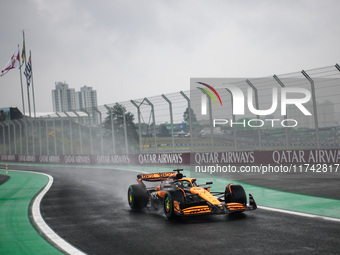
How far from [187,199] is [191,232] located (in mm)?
1872

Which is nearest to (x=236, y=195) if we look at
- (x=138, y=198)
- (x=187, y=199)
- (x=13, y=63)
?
(x=187, y=199)

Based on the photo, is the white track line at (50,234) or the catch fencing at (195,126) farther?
the catch fencing at (195,126)

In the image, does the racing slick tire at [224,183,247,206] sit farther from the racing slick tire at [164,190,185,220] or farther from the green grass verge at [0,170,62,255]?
the green grass verge at [0,170,62,255]

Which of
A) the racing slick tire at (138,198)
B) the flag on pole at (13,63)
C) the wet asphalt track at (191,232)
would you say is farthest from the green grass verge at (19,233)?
the flag on pole at (13,63)

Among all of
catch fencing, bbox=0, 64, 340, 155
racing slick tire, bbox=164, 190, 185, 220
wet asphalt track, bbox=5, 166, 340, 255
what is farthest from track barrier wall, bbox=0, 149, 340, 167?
racing slick tire, bbox=164, 190, 185, 220

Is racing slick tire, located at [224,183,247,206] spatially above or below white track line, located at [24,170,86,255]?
above

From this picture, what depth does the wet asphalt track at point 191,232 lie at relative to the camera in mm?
5996

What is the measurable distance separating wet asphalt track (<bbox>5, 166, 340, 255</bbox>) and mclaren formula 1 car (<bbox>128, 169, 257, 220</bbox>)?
200mm

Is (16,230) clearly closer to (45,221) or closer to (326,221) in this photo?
(45,221)

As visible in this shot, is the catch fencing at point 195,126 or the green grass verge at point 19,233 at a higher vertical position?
the catch fencing at point 195,126

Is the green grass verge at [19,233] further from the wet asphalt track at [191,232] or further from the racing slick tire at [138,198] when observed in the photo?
the racing slick tire at [138,198]

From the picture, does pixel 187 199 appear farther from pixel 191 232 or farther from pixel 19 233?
pixel 19 233

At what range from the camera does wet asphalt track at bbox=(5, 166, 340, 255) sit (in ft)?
19.7

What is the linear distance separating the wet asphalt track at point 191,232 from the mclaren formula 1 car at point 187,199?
20 cm
